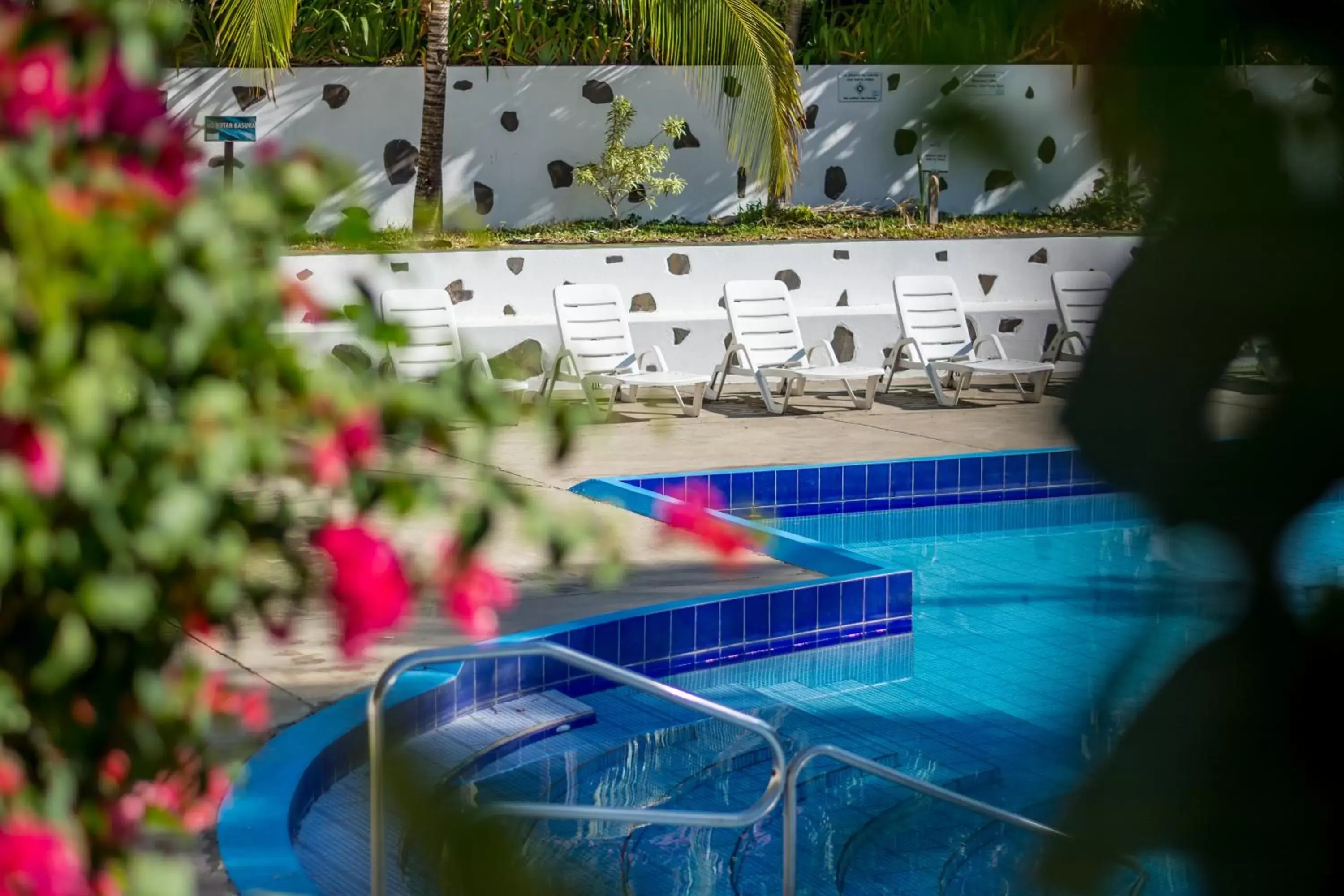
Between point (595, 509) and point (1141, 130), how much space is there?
754cm

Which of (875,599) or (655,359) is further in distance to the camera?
(655,359)

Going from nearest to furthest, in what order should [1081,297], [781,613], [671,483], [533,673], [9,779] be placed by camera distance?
[1081,297] → [9,779] → [533,673] → [781,613] → [671,483]

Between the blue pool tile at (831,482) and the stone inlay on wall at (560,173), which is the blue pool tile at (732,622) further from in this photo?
the stone inlay on wall at (560,173)

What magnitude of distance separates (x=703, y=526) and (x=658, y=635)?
198 inches

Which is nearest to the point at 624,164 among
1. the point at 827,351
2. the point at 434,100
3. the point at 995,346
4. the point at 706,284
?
the point at 706,284

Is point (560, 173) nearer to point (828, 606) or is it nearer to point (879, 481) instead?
point (879, 481)

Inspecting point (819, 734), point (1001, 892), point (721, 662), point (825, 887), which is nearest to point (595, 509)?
point (721, 662)

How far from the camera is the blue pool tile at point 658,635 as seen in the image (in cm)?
618

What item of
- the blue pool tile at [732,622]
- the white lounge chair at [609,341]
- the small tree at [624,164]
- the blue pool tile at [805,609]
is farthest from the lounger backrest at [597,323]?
the blue pool tile at [732,622]

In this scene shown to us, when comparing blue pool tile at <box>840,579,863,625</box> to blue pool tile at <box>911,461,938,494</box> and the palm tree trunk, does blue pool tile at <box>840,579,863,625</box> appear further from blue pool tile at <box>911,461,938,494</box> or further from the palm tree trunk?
the palm tree trunk

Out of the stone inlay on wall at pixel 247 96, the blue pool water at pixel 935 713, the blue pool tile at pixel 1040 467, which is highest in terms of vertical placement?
the stone inlay on wall at pixel 247 96

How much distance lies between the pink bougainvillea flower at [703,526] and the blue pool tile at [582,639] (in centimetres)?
449

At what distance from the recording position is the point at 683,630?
636cm

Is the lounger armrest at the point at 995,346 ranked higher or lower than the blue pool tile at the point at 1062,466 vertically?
lower
